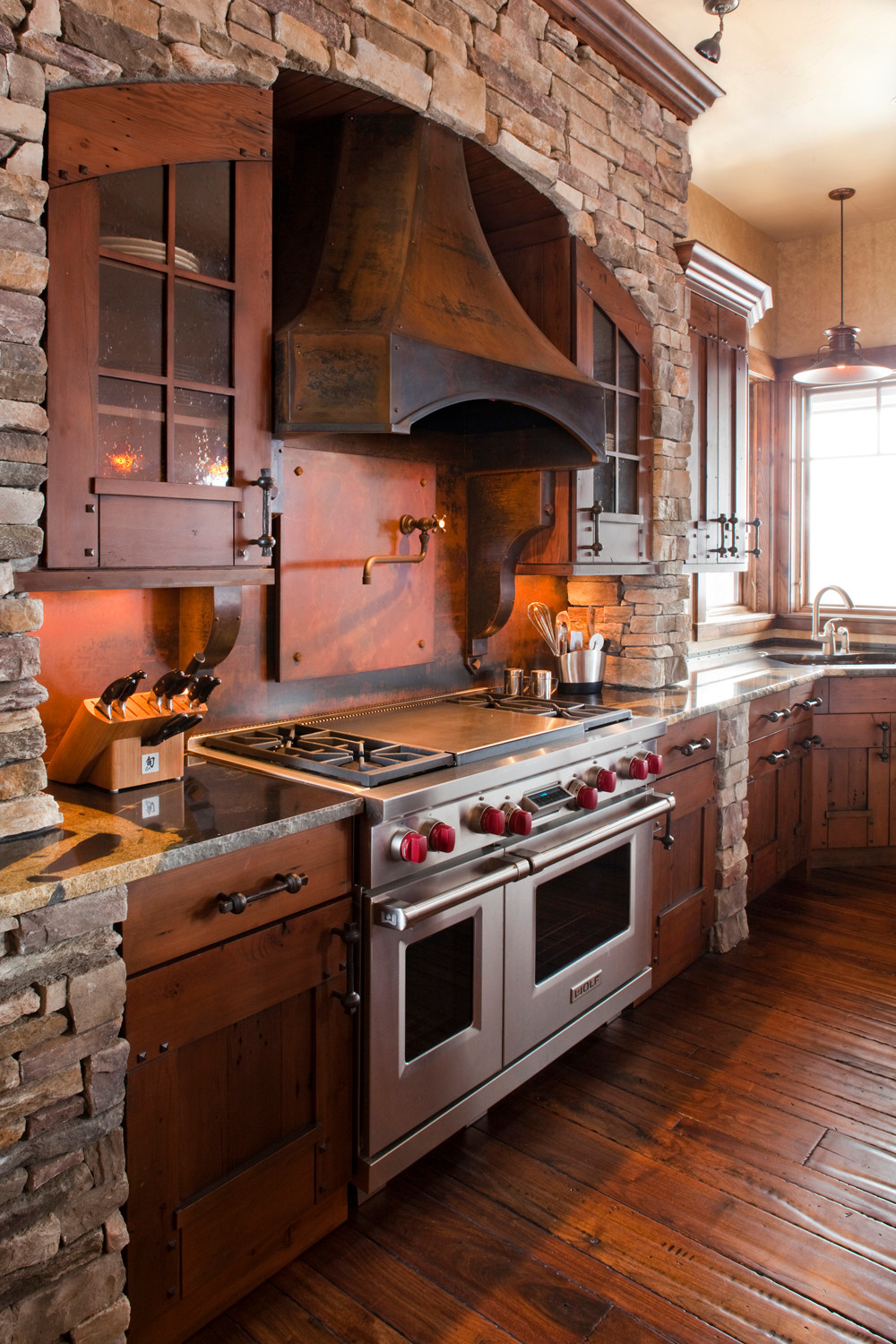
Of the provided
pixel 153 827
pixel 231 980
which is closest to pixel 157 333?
pixel 153 827

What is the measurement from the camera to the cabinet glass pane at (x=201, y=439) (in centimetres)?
195

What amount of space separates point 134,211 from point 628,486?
2.09 meters

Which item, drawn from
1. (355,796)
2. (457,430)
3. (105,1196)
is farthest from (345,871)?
(457,430)

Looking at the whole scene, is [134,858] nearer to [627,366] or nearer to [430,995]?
[430,995]

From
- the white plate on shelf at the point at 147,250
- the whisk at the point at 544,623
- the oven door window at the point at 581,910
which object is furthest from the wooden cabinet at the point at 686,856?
the white plate on shelf at the point at 147,250

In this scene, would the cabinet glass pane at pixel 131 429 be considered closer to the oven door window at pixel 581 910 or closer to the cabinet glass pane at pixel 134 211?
the cabinet glass pane at pixel 134 211

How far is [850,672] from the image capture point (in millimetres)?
4379

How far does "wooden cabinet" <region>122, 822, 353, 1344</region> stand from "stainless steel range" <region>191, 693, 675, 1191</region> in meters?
0.09

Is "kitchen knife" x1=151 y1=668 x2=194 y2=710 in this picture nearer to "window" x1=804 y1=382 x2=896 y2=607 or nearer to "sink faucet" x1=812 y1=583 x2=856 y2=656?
"sink faucet" x1=812 y1=583 x2=856 y2=656

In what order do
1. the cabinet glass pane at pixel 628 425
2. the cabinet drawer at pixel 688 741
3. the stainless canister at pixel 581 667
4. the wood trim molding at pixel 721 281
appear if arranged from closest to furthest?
the cabinet drawer at pixel 688 741
the cabinet glass pane at pixel 628 425
the stainless canister at pixel 581 667
the wood trim molding at pixel 721 281

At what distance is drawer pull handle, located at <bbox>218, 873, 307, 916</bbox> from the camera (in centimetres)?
167

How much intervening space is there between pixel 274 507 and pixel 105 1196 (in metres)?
1.44

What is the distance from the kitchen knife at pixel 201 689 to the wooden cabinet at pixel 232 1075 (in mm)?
400

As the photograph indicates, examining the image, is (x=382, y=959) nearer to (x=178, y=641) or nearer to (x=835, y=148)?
(x=178, y=641)
